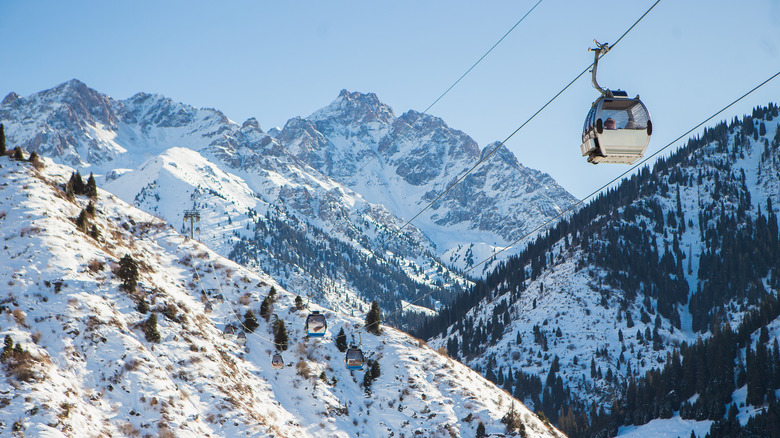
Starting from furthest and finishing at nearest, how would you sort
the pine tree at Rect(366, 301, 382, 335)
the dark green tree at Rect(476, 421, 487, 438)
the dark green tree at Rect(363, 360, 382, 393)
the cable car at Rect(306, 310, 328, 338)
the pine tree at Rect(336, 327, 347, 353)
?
the pine tree at Rect(366, 301, 382, 335) < the pine tree at Rect(336, 327, 347, 353) < the dark green tree at Rect(363, 360, 382, 393) < the dark green tree at Rect(476, 421, 487, 438) < the cable car at Rect(306, 310, 328, 338)

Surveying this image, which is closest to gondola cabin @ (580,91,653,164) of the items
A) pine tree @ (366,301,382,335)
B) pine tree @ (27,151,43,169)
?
pine tree @ (366,301,382,335)

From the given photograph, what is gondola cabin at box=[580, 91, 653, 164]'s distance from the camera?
606 inches

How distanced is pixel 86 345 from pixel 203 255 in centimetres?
3038

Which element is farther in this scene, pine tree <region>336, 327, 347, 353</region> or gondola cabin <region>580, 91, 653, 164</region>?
pine tree <region>336, 327, 347, 353</region>

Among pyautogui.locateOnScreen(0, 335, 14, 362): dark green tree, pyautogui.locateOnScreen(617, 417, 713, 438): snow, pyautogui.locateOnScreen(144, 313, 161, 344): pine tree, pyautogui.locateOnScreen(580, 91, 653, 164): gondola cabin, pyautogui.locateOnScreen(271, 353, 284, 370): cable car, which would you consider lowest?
pyautogui.locateOnScreen(0, 335, 14, 362): dark green tree

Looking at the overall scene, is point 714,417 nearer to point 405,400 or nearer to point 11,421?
point 405,400

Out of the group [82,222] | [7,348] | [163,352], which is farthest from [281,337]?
[7,348]

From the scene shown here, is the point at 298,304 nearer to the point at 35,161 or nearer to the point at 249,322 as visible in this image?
the point at 249,322

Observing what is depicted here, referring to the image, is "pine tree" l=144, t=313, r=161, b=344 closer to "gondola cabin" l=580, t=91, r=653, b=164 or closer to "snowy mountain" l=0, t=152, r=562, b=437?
"snowy mountain" l=0, t=152, r=562, b=437

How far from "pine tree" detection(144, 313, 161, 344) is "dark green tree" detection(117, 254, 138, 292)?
15.3 feet

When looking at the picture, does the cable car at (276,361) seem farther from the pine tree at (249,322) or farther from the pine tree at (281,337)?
the pine tree at (249,322)

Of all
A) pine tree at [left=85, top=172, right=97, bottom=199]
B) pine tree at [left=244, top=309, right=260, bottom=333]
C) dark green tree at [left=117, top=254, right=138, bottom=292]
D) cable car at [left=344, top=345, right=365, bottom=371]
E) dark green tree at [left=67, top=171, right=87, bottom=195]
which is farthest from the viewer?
pine tree at [left=85, top=172, right=97, bottom=199]

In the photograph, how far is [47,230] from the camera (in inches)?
2185

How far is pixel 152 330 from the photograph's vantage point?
51812 mm
